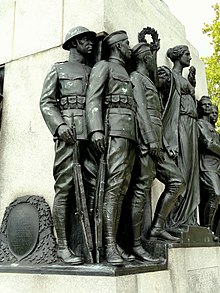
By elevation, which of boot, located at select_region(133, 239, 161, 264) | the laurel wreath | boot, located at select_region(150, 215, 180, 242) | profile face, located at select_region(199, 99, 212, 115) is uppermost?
the laurel wreath

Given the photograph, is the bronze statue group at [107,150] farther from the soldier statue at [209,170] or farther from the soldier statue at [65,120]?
the soldier statue at [209,170]

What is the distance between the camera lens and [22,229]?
215 inches

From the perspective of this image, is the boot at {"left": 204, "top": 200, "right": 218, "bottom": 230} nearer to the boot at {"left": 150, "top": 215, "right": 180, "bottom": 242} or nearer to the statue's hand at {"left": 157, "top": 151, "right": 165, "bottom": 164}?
the boot at {"left": 150, "top": 215, "right": 180, "bottom": 242}

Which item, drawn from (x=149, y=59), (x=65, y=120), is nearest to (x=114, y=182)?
(x=65, y=120)

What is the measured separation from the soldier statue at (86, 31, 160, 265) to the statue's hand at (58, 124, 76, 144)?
0.22 m

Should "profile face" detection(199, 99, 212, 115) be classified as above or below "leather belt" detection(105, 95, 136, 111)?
above

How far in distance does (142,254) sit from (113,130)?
4.93ft

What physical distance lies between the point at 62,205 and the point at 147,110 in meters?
1.59

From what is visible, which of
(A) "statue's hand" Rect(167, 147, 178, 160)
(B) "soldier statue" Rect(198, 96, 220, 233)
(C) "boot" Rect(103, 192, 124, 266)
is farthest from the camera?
(B) "soldier statue" Rect(198, 96, 220, 233)

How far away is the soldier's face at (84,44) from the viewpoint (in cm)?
521

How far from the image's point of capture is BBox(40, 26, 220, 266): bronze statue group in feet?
15.1

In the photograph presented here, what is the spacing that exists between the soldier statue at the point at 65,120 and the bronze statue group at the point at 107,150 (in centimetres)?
1

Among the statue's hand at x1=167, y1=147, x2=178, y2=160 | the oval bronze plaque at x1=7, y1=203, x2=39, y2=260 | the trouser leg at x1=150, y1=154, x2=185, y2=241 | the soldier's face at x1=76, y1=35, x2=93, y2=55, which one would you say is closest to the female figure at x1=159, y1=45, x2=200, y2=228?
the statue's hand at x1=167, y1=147, x2=178, y2=160

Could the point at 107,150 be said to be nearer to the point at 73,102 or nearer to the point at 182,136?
the point at 73,102
